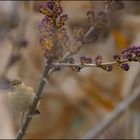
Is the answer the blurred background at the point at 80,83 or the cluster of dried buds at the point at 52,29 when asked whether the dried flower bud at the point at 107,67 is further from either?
the blurred background at the point at 80,83

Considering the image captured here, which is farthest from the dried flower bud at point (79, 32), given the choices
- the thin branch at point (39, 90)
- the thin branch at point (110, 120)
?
the thin branch at point (110, 120)

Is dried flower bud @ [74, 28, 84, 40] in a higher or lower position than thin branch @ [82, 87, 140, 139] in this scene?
higher

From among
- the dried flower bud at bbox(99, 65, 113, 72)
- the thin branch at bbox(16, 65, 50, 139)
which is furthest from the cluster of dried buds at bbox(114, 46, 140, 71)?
the thin branch at bbox(16, 65, 50, 139)

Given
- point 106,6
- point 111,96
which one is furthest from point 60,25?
point 111,96

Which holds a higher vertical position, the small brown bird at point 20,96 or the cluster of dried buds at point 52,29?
the cluster of dried buds at point 52,29

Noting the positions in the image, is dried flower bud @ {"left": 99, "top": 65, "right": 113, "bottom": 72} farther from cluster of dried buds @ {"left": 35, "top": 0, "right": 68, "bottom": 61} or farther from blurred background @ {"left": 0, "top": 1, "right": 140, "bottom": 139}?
blurred background @ {"left": 0, "top": 1, "right": 140, "bottom": 139}

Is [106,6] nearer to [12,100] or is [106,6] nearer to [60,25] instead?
[60,25]
